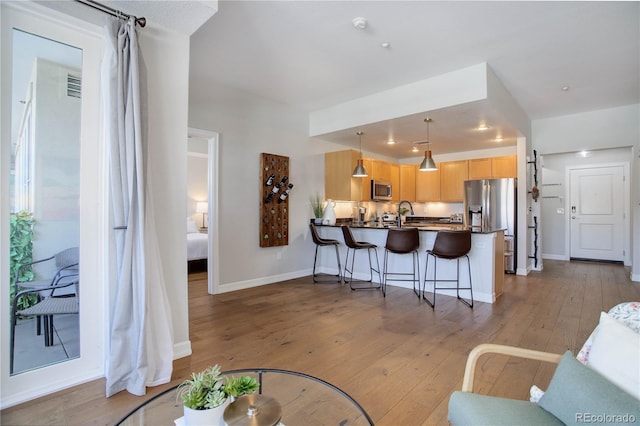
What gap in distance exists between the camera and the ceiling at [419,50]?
281cm

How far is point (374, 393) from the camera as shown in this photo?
2.01 metres

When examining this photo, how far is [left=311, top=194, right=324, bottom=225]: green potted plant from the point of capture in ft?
18.8

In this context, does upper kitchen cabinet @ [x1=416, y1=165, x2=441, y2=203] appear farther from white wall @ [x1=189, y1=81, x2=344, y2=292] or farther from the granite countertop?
white wall @ [x1=189, y1=81, x2=344, y2=292]

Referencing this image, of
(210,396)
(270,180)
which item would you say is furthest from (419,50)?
(210,396)

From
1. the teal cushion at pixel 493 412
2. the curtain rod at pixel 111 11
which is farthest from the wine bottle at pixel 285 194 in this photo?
the teal cushion at pixel 493 412

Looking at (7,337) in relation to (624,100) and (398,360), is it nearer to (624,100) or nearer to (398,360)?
(398,360)

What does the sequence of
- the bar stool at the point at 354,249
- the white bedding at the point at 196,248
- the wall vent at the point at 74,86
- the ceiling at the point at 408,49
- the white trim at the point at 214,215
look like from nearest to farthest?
1. the wall vent at the point at 74,86
2. the ceiling at the point at 408,49
3. the white trim at the point at 214,215
4. the bar stool at the point at 354,249
5. the white bedding at the point at 196,248

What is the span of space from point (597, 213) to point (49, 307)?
937 cm

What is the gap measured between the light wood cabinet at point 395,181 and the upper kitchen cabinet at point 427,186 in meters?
0.52

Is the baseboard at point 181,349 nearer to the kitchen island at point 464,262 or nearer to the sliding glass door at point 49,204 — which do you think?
the sliding glass door at point 49,204

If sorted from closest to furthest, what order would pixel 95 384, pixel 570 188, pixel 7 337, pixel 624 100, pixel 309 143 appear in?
pixel 7 337 < pixel 95 384 < pixel 624 100 < pixel 309 143 < pixel 570 188

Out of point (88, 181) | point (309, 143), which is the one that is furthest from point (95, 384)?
point (309, 143)

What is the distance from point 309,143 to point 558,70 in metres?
3.67

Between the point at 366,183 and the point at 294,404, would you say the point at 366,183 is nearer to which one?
the point at 366,183
